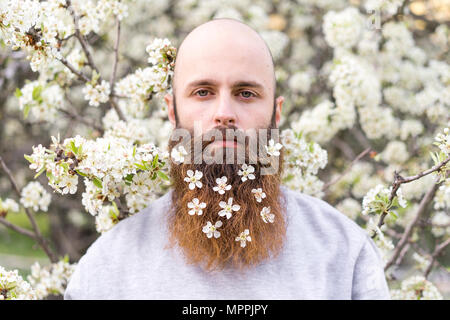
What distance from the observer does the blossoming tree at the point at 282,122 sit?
216 cm

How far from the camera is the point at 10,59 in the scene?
3.80 metres

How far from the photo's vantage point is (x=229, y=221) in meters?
2.14

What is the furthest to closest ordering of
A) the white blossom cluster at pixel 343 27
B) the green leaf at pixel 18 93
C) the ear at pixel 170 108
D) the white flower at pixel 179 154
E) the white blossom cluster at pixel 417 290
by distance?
1. the white blossom cluster at pixel 343 27
2. the green leaf at pixel 18 93
3. the white blossom cluster at pixel 417 290
4. the ear at pixel 170 108
5. the white flower at pixel 179 154

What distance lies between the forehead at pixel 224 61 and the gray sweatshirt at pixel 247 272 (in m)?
0.73

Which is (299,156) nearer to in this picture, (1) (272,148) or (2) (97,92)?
(1) (272,148)

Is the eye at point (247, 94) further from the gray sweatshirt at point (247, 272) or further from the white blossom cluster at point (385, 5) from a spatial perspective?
the white blossom cluster at point (385, 5)

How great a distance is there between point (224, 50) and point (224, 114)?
328mm

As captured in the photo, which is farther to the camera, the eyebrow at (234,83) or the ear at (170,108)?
the ear at (170,108)

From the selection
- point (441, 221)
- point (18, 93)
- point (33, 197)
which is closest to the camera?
point (18, 93)

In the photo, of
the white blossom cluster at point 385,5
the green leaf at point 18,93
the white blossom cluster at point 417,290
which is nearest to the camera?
the white blossom cluster at point 417,290

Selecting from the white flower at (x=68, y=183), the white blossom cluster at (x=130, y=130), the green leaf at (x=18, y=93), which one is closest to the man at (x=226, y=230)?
the white flower at (x=68, y=183)

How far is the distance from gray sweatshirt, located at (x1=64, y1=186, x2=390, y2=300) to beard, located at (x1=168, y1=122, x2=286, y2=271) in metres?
0.05

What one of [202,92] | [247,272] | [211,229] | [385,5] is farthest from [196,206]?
[385,5]

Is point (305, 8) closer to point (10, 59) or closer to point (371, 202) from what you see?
point (10, 59)
